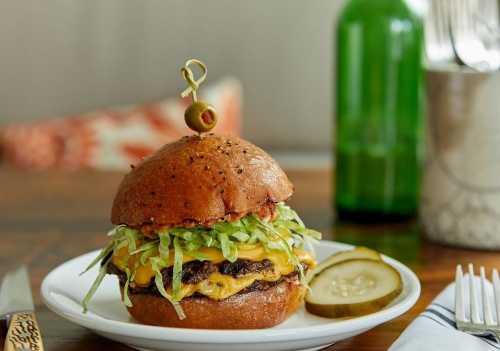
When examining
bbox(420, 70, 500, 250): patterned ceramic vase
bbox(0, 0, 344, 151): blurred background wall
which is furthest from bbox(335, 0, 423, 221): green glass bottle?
bbox(0, 0, 344, 151): blurred background wall

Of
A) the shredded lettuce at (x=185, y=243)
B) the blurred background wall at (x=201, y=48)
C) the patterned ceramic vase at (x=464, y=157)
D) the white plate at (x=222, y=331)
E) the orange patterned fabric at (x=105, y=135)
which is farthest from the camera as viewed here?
the blurred background wall at (x=201, y=48)

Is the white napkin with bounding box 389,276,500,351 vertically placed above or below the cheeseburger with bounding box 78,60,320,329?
below

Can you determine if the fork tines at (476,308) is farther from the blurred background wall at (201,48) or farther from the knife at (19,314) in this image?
the blurred background wall at (201,48)

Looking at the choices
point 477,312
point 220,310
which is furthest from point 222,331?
point 477,312

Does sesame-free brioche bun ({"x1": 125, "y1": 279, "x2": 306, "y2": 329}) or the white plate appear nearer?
the white plate

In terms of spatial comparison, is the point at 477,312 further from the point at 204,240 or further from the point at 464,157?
the point at 464,157

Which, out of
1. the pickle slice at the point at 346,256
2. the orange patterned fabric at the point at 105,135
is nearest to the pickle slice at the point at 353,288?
the pickle slice at the point at 346,256

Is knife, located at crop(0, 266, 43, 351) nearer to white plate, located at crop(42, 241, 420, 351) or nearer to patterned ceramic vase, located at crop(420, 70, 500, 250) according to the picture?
white plate, located at crop(42, 241, 420, 351)
